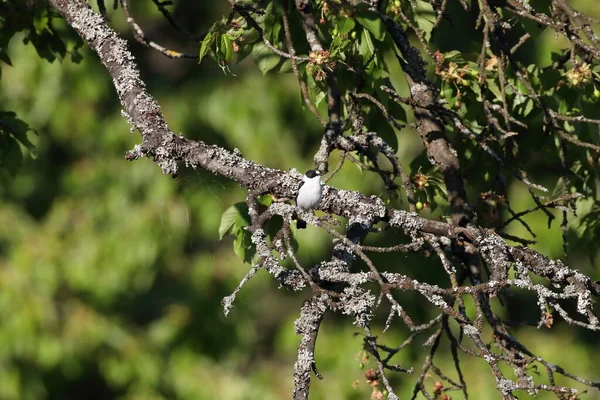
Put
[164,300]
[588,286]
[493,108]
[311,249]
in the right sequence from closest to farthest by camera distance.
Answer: [588,286] < [493,108] < [311,249] < [164,300]

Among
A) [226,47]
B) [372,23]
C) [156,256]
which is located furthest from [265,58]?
[156,256]

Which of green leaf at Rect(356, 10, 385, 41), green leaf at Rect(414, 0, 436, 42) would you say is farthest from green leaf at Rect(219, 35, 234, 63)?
green leaf at Rect(414, 0, 436, 42)

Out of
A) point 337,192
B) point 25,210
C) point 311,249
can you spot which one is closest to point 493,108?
point 337,192

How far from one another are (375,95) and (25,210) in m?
5.55

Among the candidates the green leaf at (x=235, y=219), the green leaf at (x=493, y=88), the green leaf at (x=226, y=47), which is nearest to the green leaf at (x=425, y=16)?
the green leaf at (x=493, y=88)

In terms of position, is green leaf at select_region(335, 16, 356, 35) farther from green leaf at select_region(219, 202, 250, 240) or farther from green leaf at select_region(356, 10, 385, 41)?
green leaf at select_region(219, 202, 250, 240)

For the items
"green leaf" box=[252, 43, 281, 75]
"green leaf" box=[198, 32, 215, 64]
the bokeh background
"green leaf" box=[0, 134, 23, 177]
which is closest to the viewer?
"green leaf" box=[198, 32, 215, 64]

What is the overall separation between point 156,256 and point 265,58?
4230 millimetres

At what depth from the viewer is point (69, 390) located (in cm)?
882

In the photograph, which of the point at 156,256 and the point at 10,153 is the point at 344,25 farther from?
the point at 156,256

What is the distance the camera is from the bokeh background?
6516mm

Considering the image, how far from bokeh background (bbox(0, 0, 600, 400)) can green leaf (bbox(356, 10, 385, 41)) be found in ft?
11.3

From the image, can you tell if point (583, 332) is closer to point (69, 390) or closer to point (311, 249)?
point (311, 249)

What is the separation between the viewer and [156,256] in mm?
6973
